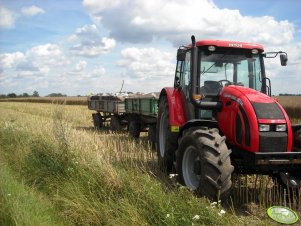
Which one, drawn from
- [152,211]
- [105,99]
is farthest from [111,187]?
[105,99]

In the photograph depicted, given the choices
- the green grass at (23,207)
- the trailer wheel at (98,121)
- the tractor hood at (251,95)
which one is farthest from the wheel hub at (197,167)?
the trailer wheel at (98,121)

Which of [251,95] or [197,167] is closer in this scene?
[197,167]

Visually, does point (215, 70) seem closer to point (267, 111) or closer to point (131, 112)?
point (267, 111)

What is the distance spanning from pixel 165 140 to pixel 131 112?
6224 millimetres

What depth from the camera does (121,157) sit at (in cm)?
784

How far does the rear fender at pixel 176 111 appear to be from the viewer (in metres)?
7.20

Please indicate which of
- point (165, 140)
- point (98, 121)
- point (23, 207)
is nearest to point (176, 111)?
point (165, 140)

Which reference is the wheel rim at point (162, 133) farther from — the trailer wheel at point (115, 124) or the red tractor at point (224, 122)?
the trailer wheel at point (115, 124)

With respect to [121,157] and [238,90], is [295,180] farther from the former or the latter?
[121,157]

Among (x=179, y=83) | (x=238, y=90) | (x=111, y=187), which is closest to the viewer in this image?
(x=111, y=187)

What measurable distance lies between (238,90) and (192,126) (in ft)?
2.85

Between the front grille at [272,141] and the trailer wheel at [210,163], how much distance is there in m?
0.51

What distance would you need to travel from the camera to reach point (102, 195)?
18.4 feet

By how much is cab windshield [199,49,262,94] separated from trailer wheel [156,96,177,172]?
3.89 ft
